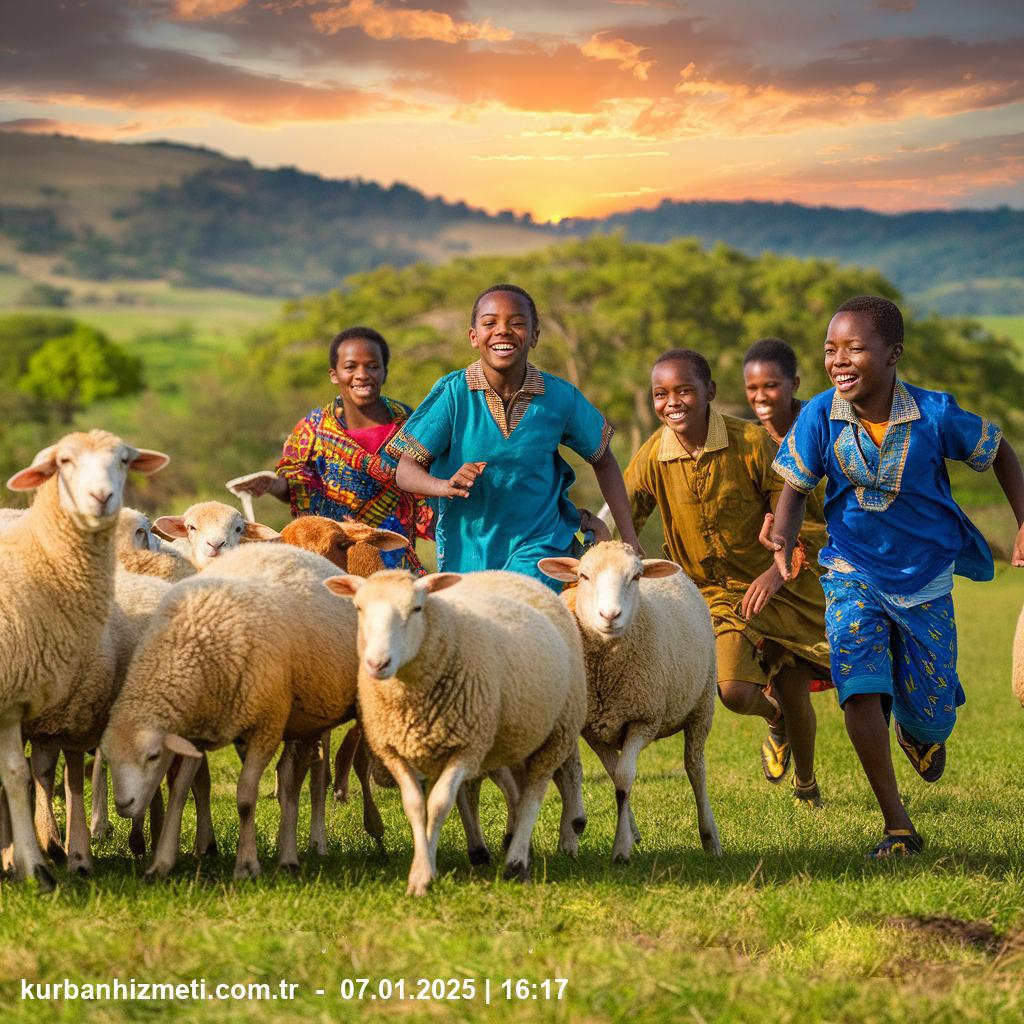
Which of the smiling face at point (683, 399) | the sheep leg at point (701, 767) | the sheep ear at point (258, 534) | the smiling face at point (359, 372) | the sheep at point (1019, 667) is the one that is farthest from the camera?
the smiling face at point (359, 372)

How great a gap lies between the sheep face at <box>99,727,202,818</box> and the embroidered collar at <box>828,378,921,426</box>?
3.19 metres

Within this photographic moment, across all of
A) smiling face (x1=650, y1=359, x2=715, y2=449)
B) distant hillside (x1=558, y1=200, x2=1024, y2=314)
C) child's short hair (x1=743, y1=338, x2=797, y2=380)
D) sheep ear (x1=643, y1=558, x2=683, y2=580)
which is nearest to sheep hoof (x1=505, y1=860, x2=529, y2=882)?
sheep ear (x1=643, y1=558, x2=683, y2=580)

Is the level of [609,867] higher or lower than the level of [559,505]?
lower

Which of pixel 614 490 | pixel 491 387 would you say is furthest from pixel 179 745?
pixel 614 490

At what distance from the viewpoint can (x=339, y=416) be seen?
8.85 metres

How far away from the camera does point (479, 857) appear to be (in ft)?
21.1

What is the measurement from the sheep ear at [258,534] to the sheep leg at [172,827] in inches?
68.9

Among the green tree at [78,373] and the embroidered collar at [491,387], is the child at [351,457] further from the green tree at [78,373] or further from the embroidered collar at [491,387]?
the green tree at [78,373]

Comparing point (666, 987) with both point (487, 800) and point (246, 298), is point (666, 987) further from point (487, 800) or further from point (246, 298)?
point (246, 298)

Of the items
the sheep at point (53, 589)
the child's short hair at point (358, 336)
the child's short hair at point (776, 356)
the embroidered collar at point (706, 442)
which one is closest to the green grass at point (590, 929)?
the sheep at point (53, 589)

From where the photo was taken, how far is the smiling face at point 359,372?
873cm

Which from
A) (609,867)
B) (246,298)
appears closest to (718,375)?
(609,867)

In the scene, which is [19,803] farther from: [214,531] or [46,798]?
[214,531]

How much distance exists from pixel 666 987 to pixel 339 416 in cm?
A: 508
